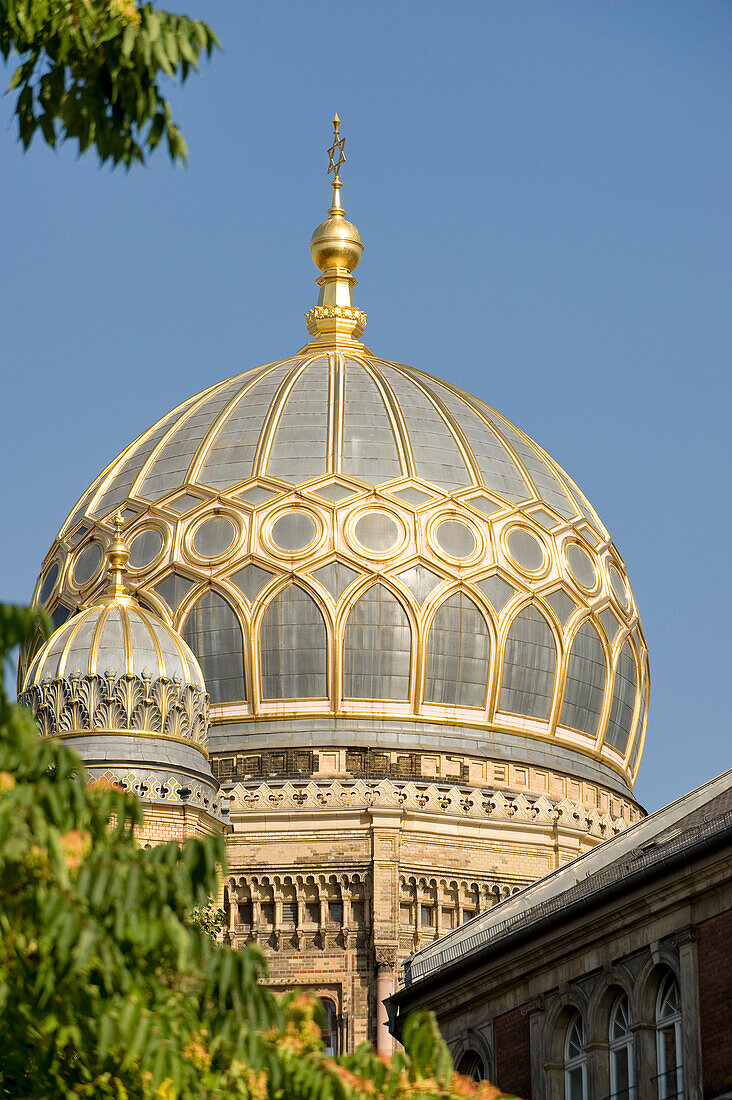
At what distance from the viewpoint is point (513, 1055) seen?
22672mm

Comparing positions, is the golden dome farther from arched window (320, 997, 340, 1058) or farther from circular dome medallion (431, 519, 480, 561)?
arched window (320, 997, 340, 1058)

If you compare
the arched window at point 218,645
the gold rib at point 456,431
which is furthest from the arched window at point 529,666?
the arched window at point 218,645

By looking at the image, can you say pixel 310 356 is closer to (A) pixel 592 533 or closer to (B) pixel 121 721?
(A) pixel 592 533

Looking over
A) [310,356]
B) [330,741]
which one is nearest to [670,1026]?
[330,741]

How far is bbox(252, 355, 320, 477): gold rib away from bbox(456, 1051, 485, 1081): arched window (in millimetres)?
13614

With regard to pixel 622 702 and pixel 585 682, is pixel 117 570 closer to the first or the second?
pixel 585 682

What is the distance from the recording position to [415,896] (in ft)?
105

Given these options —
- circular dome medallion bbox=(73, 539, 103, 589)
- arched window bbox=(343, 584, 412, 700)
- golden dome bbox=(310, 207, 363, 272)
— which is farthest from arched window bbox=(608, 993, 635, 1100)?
golden dome bbox=(310, 207, 363, 272)

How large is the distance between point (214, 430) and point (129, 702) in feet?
27.7

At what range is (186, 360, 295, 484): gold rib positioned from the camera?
35.8 m

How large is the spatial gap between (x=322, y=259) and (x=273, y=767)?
11893 millimetres

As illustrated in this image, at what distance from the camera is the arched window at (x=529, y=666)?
3450 cm

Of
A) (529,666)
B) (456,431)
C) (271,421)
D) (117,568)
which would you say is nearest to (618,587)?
(529,666)

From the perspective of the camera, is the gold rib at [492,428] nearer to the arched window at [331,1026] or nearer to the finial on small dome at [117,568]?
the finial on small dome at [117,568]
